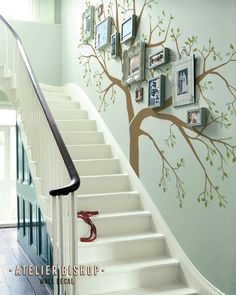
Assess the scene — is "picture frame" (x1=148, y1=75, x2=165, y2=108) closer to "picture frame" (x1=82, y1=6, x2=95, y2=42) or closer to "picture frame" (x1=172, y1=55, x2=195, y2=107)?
"picture frame" (x1=172, y1=55, x2=195, y2=107)

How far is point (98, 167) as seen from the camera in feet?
14.3

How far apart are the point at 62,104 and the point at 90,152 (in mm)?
1398

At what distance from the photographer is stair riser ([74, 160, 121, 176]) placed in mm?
4234

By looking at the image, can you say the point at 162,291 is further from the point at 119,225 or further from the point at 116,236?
the point at 119,225

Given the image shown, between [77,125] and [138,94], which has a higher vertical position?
[138,94]

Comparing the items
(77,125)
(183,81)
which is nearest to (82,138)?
(77,125)

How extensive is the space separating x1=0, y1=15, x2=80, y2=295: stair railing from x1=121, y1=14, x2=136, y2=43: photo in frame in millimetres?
1157

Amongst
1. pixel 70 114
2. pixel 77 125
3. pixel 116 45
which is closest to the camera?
Answer: pixel 116 45

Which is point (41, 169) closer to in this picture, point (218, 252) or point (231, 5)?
point (218, 252)

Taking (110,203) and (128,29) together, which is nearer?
(110,203)

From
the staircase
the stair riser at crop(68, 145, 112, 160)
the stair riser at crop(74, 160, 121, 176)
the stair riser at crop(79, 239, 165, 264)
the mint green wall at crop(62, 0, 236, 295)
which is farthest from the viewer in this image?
the stair riser at crop(68, 145, 112, 160)

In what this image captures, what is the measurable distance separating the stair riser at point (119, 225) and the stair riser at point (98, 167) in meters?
0.81

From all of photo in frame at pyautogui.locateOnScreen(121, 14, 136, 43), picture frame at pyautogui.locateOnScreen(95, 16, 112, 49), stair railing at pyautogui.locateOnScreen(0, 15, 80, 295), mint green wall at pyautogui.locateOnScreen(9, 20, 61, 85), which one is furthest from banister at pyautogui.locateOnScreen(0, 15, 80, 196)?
mint green wall at pyautogui.locateOnScreen(9, 20, 61, 85)

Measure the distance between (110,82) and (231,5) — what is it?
7.64 ft
